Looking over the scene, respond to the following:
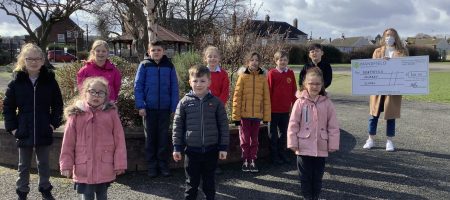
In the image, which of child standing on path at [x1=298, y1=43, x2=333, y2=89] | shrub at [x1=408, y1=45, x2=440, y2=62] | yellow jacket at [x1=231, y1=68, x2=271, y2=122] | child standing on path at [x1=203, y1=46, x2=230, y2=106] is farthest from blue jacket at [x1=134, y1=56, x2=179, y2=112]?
shrub at [x1=408, y1=45, x2=440, y2=62]

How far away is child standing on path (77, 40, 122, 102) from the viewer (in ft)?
18.0

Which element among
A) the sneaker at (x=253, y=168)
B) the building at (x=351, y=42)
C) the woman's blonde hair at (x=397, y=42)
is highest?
the building at (x=351, y=42)

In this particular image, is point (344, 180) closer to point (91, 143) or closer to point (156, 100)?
point (156, 100)

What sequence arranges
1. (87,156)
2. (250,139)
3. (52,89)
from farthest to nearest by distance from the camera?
(250,139)
(52,89)
(87,156)

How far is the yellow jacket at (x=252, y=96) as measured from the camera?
5.91 meters

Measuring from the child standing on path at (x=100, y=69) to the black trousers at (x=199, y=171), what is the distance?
5.22 feet

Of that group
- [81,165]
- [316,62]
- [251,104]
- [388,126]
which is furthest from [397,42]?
[81,165]

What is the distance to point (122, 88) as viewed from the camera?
23.1 ft

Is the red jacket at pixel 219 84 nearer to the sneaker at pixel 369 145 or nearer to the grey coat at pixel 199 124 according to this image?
the grey coat at pixel 199 124

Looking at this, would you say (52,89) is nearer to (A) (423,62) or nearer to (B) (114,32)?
(A) (423,62)

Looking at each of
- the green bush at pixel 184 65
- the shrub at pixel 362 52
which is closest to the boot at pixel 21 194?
the green bush at pixel 184 65

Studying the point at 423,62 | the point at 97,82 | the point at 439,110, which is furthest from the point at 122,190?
the point at 439,110

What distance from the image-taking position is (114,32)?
3497 centimetres

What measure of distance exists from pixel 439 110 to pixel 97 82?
1156 cm
